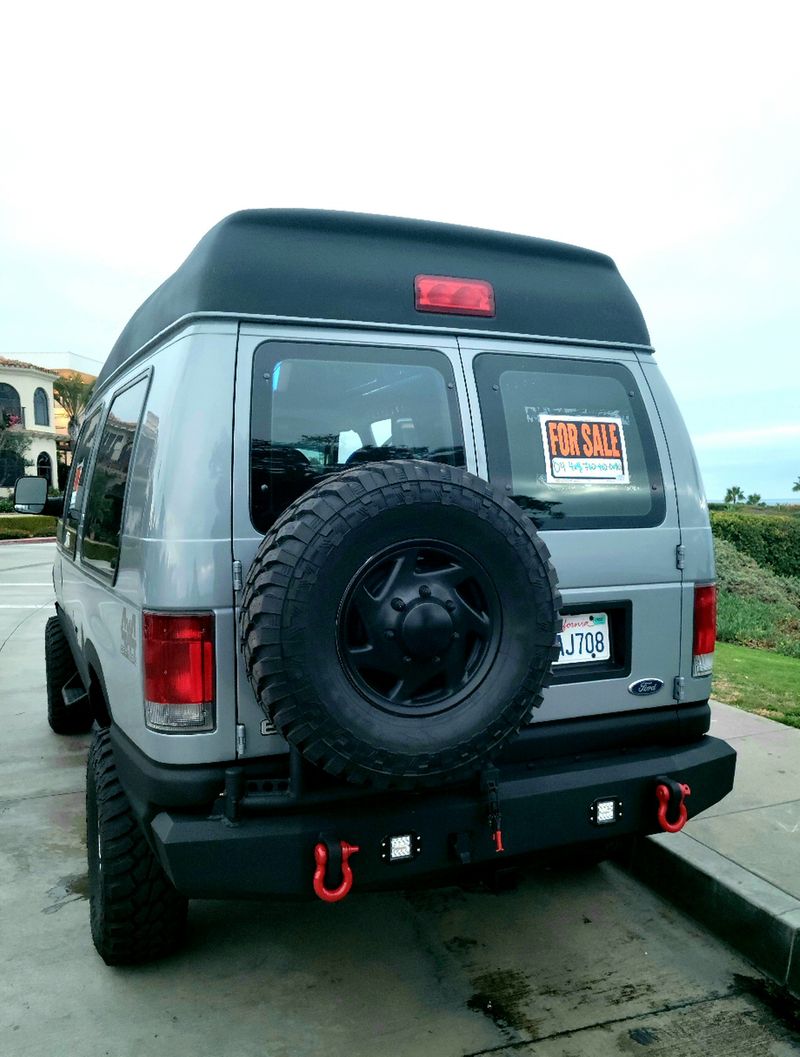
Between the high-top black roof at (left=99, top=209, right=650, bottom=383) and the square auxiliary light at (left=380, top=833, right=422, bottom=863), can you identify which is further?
the high-top black roof at (left=99, top=209, right=650, bottom=383)

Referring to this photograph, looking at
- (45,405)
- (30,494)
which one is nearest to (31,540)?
(45,405)

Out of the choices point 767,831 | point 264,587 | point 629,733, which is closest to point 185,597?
point 264,587

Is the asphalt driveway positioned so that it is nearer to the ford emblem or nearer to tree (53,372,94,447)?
the ford emblem

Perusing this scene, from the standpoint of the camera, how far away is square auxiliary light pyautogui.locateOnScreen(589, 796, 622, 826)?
2729 millimetres

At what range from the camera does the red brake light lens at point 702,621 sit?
308 centimetres

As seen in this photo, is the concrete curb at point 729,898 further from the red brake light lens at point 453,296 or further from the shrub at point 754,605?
the shrub at point 754,605

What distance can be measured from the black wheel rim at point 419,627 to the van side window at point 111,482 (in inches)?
42.3

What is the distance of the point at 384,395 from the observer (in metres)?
2.77

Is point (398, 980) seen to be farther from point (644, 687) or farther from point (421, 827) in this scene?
point (644, 687)

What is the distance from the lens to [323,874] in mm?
2350

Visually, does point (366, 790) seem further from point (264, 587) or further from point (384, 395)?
point (384, 395)

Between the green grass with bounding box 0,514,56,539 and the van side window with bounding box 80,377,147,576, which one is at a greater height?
the van side window with bounding box 80,377,147,576

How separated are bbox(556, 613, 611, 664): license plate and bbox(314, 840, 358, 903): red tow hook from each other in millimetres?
946

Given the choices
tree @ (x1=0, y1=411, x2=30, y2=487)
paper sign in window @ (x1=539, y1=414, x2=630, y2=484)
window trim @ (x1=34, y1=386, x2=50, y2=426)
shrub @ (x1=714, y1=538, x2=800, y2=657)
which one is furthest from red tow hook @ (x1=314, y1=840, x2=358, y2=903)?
window trim @ (x1=34, y1=386, x2=50, y2=426)
